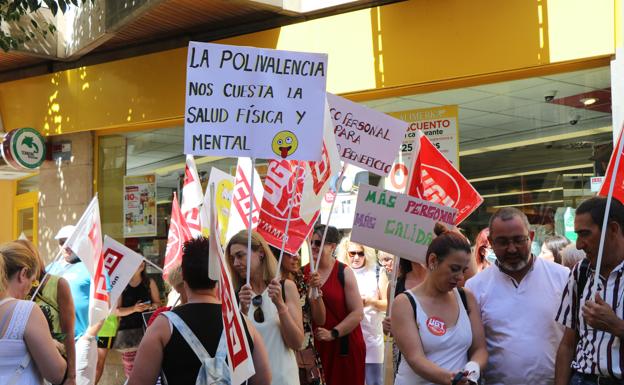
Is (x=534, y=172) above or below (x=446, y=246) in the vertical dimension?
above

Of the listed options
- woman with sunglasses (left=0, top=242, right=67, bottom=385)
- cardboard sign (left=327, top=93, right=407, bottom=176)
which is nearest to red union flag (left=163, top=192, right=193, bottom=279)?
cardboard sign (left=327, top=93, right=407, bottom=176)

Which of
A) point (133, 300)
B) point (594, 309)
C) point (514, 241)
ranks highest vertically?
point (514, 241)

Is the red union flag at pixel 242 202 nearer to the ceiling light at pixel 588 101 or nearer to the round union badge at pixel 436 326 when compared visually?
the round union badge at pixel 436 326

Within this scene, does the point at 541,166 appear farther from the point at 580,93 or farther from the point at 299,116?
the point at 299,116

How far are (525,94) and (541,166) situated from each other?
783 millimetres

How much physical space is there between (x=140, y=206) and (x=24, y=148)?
6.67 ft

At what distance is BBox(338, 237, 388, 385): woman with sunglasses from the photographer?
27.4ft

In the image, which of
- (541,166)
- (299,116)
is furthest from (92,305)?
(541,166)

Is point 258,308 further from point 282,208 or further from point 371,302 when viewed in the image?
point 371,302

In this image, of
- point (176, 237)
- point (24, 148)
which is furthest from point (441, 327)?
point (24, 148)

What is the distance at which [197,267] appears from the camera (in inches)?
163

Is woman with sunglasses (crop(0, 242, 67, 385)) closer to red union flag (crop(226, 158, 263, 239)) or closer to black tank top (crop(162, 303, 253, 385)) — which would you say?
black tank top (crop(162, 303, 253, 385))

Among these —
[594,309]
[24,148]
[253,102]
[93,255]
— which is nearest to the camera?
[594,309]

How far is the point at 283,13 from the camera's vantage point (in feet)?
33.9
